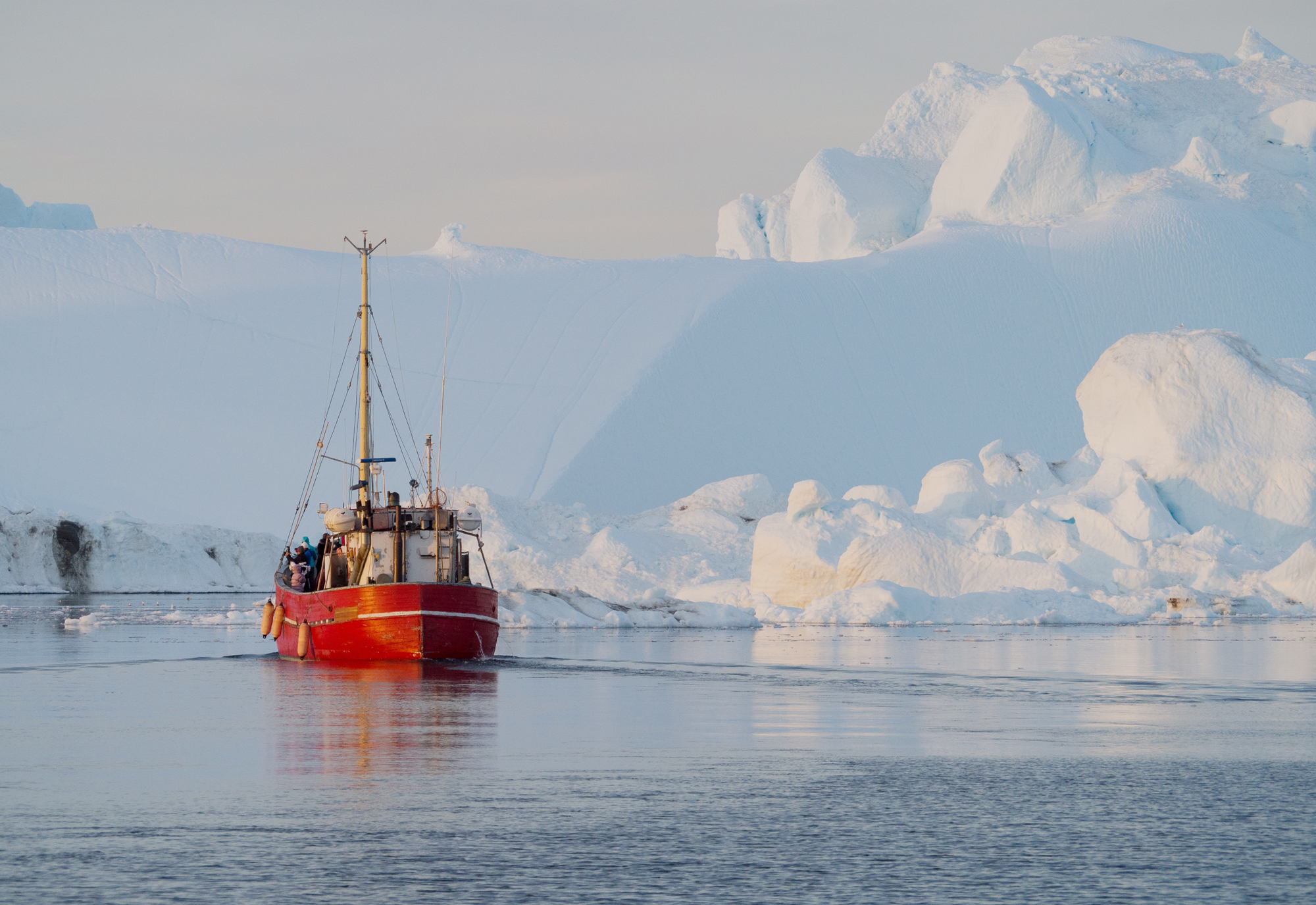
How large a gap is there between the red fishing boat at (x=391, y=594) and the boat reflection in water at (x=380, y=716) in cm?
35

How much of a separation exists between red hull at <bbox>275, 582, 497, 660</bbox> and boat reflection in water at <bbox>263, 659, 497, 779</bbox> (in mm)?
223

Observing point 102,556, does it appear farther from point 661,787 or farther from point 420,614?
point 661,787

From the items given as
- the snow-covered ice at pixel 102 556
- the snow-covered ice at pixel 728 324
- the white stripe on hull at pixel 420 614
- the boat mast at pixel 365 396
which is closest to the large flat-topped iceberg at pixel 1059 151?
the snow-covered ice at pixel 728 324

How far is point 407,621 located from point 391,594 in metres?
0.35

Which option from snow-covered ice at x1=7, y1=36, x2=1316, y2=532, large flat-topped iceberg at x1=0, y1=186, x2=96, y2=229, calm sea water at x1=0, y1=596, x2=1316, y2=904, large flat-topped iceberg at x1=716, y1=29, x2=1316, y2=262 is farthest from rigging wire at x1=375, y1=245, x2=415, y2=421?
calm sea water at x1=0, y1=596, x2=1316, y2=904

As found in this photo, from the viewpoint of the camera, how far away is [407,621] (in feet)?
57.3

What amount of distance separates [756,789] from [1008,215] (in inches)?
2459

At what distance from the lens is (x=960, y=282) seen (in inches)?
2495

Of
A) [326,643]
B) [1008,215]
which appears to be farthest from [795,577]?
[1008,215]

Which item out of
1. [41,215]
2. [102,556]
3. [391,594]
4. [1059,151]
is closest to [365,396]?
[391,594]

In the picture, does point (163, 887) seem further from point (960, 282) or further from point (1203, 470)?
point (960, 282)

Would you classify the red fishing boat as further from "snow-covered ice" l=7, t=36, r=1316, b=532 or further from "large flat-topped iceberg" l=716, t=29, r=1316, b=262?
"large flat-topped iceberg" l=716, t=29, r=1316, b=262

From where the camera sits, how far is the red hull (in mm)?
17422

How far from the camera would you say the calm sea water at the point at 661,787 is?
583cm
